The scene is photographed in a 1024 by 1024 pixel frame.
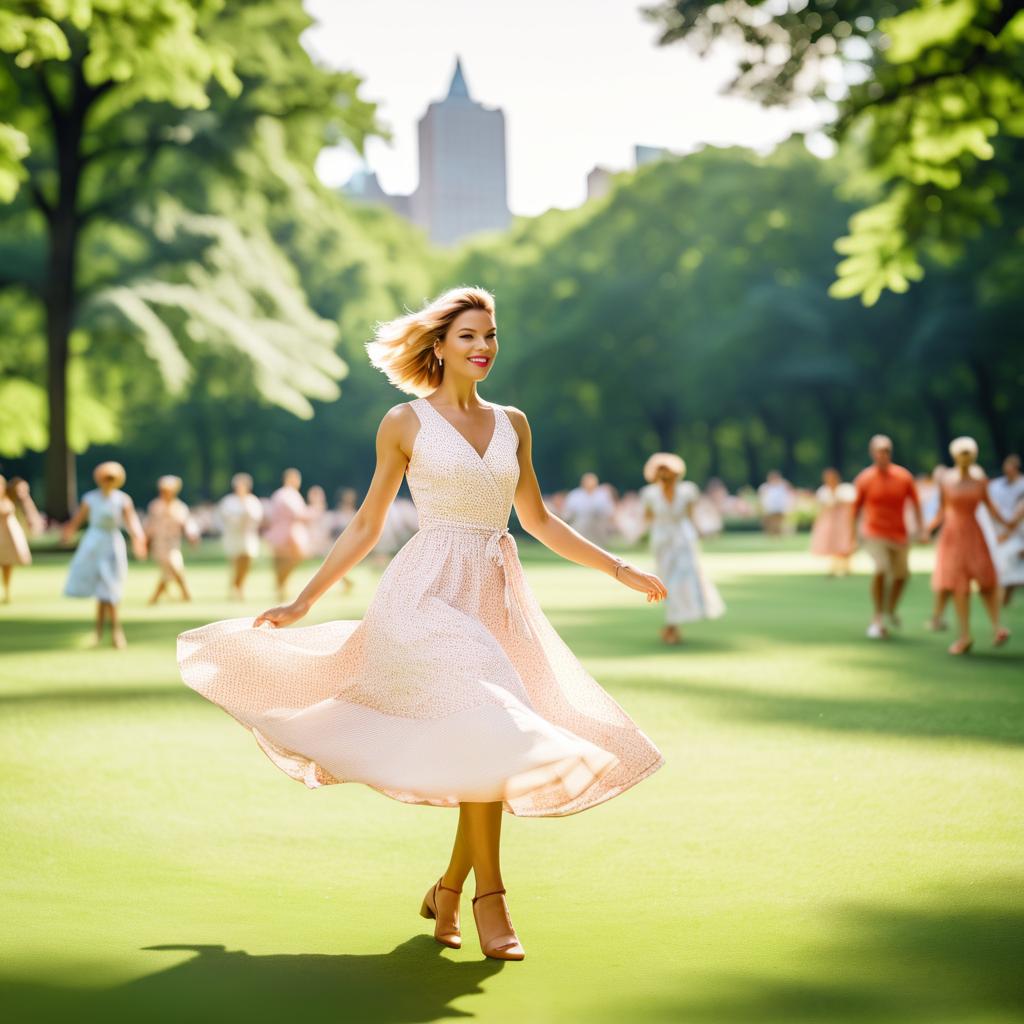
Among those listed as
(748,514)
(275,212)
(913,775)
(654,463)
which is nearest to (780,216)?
(748,514)

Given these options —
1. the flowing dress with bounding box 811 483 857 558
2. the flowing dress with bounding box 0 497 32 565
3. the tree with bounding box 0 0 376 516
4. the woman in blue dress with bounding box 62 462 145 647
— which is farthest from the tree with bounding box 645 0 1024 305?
the tree with bounding box 0 0 376 516

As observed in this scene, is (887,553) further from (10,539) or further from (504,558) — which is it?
(10,539)

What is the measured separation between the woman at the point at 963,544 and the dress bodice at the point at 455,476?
10.6 meters

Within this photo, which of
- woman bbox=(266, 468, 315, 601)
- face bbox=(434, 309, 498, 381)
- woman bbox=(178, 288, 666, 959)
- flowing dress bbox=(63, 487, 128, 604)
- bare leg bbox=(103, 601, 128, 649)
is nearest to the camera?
woman bbox=(178, 288, 666, 959)

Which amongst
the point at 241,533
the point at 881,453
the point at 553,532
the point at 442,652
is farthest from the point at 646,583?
the point at 241,533

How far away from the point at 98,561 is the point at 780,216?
47.4m

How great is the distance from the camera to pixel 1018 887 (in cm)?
611

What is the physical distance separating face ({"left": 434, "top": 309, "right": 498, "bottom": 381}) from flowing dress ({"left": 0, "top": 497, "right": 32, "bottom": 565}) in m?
18.3

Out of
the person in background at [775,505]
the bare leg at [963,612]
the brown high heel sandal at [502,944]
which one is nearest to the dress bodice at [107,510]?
the bare leg at [963,612]

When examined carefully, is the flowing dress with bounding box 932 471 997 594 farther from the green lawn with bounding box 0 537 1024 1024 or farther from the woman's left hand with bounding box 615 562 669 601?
the woman's left hand with bounding box 615 562 669 601

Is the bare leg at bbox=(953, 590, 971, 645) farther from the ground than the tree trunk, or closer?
closer

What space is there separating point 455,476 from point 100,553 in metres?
11.9

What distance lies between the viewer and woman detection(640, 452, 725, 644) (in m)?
17.2

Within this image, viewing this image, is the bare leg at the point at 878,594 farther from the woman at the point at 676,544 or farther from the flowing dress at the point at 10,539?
the flowing dress at the point at 10,539
